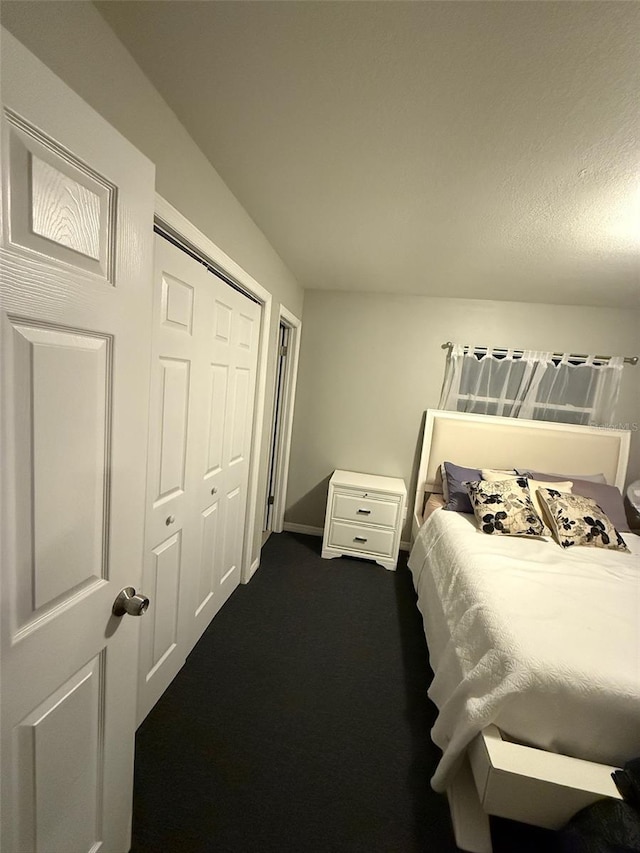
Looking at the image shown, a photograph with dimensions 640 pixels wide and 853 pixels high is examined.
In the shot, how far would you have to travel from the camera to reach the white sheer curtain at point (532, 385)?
2.83 meters

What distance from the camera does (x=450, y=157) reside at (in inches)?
49.1

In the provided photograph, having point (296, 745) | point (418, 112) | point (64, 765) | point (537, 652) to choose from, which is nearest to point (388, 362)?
point (418, 112)

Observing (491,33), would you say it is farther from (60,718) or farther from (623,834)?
(623,834)

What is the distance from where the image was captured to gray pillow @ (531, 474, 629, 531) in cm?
Result: 246

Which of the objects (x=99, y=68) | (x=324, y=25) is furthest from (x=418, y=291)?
(x=99, y=68)

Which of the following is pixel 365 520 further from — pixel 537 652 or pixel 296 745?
pixel 537 652

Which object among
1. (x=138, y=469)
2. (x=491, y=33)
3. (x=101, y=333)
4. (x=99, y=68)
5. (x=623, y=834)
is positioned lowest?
(x=623, y=834)

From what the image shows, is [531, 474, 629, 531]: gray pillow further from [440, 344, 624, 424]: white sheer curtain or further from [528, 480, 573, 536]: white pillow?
[440, 344, 624, 424]: white sheer curtain

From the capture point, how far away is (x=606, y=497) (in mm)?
2525

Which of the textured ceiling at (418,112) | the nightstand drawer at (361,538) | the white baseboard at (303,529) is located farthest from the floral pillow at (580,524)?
the white baseboard at (303,529)

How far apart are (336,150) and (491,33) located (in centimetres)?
58

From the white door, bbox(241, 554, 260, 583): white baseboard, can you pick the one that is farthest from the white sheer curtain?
the white door

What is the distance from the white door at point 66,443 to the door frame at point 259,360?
2.01ft

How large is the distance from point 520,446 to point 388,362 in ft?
4.20
